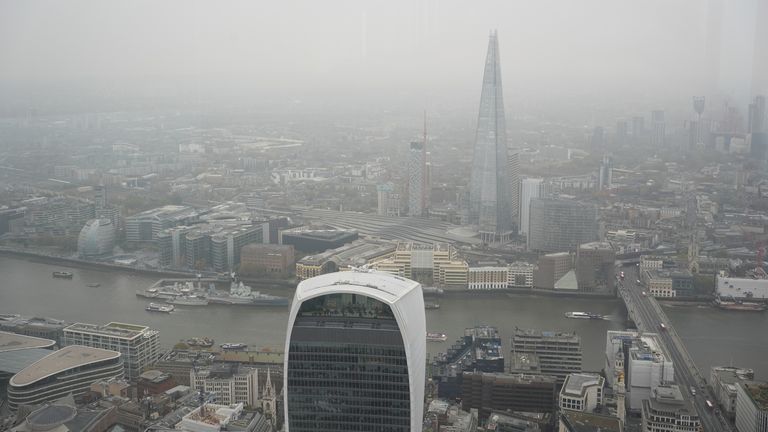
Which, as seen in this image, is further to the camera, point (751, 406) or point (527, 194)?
point (527, 194)

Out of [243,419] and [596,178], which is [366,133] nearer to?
[596,178]

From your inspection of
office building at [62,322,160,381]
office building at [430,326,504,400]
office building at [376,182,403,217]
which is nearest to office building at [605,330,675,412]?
office building at [430,326,504,400]

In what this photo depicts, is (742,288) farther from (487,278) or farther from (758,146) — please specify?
(487,278)


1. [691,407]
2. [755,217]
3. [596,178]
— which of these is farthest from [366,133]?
[691,407]

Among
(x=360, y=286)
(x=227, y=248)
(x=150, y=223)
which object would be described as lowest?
(x=227, y=248)

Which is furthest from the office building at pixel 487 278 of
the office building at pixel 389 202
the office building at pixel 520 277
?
the office building at pixel 389 202

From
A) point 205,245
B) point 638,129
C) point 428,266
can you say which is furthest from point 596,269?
point 205,245
